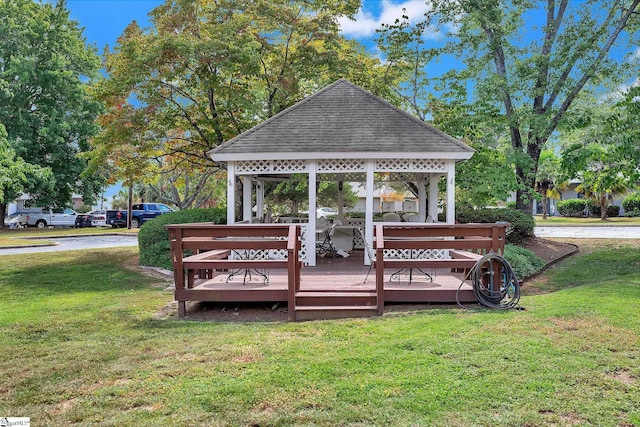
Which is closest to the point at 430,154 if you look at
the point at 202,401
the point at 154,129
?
the point at 202,401

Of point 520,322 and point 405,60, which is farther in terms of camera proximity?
point 405,60

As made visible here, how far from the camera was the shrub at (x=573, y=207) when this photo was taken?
39.3 meters

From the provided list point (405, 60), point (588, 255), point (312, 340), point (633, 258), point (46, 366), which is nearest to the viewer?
point (46, 366)

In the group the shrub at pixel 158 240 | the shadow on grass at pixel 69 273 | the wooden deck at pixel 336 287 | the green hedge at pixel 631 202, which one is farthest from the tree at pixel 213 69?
the green hedge at pixel 631 202

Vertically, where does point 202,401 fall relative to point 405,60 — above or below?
below

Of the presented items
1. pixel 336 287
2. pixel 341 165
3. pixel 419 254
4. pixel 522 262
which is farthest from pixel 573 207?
pixel 336 287

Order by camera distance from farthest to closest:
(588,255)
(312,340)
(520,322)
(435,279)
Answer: (588,255), (435,279), (520,322), (312,340)

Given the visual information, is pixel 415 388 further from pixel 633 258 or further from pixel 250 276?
pixel 633 258

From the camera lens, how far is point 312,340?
533 cm

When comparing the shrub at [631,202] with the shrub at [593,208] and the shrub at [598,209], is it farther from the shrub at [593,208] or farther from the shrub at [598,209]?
the shrub at [593,208]

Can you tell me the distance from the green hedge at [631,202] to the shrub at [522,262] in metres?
30.3

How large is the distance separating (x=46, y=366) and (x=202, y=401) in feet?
6.74

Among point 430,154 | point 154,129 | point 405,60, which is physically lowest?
point 430,154

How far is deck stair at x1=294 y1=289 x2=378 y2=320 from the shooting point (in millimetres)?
6734
